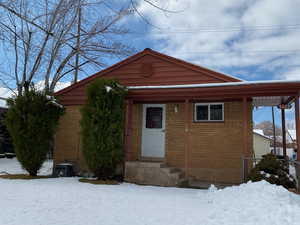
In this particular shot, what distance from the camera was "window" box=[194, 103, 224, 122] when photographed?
8539 mm

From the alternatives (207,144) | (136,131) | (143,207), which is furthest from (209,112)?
(143,207)

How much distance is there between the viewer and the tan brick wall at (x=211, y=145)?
8156 mm

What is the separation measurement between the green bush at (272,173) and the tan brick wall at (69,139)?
234 inches

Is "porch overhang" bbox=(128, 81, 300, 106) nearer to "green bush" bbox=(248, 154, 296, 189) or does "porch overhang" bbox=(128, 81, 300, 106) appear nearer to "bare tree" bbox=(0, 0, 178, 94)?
"green bush" bbox=(248, 154, 296, 189)

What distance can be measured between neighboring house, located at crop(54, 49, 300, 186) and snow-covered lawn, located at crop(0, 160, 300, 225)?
2048 millimetres

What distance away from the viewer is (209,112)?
8.64 meters

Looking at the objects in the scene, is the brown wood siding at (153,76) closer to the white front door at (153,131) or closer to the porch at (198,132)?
the porch at (198,132)

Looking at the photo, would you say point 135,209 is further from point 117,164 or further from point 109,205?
point 117,164

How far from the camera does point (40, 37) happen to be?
43.3ft

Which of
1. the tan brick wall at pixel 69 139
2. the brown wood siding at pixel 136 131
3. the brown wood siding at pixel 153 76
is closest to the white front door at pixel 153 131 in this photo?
the brown wood siding at pixel 136 131

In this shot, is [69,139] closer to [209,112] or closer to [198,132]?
[198,132]

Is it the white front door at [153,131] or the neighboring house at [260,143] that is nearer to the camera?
the white front door at [153,131]

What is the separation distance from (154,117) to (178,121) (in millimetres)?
876

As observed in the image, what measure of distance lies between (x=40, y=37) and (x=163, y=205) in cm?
1139
